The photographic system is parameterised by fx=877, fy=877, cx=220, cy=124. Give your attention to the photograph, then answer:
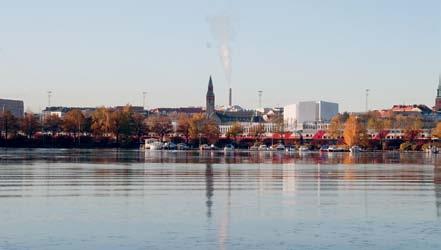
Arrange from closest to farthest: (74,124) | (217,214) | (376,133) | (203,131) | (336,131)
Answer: (217,214) < (74,124) < (336,131) < (203,131) < (376,133)

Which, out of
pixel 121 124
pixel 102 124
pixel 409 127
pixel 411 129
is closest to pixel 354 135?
pixel 411 129

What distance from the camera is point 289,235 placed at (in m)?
21.6

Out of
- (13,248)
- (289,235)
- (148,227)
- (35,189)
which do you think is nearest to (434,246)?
(289,235)

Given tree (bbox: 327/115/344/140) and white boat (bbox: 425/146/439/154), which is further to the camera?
tree (bbox: 327/115/344/140)

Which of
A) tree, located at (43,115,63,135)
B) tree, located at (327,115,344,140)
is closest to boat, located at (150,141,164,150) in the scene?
tree, located at (43,115,63,135)

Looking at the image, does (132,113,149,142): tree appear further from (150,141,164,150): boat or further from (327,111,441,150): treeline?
(327,111,441,150): treeline

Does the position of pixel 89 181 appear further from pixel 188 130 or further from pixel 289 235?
pixel 188 130

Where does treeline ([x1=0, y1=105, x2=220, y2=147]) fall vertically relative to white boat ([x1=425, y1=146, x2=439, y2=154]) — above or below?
above

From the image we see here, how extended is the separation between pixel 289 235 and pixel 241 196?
10790 mm

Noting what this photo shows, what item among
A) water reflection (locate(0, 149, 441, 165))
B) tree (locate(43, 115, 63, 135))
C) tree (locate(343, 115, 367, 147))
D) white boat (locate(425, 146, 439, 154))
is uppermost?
tree (locate(43, 115, 63, 135))

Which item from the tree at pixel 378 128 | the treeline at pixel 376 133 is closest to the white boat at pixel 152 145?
the treeline at pixel 376 133

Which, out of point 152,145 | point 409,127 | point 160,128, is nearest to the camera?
point 152,145

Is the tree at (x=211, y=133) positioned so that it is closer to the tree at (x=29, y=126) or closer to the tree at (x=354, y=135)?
the tree at (x=354, y=135)

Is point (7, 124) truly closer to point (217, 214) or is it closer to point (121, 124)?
point (121, 124)
